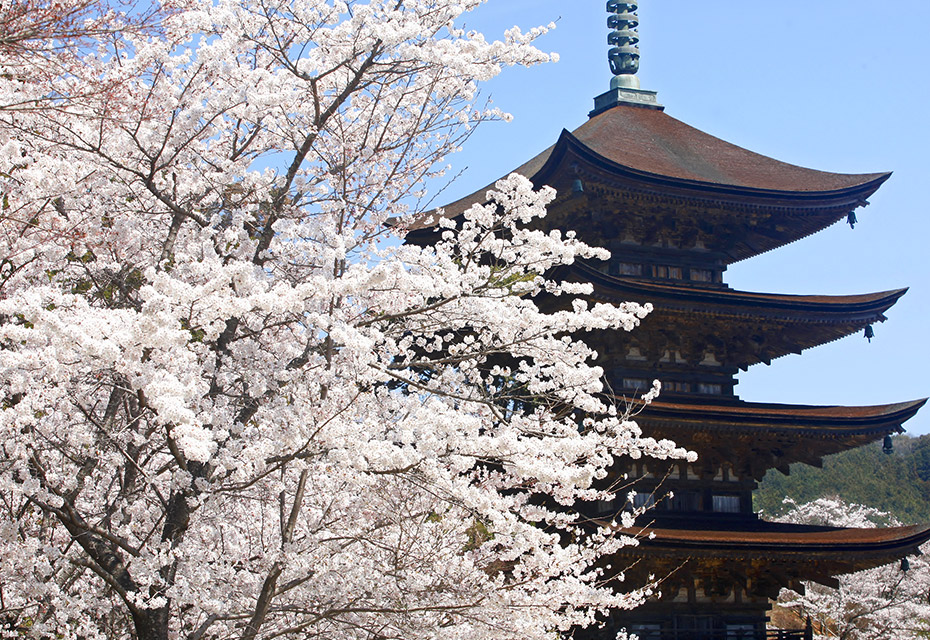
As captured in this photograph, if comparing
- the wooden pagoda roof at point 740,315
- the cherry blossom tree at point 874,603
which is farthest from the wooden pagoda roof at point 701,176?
the cherry blossom tree at point 874,603

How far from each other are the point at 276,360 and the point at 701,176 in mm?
10821

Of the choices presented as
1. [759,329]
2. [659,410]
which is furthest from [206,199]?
[759,329]

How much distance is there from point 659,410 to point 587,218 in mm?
3768

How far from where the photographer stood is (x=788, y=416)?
14.8 m

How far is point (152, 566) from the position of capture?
6312 millimetres

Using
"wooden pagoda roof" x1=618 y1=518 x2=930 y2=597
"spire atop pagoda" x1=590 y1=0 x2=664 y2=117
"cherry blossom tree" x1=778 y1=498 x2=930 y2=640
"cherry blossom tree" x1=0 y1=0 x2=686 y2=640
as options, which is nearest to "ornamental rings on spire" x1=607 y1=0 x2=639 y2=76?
"spire atop pagoda" x1=590 y1=0 x2=664 y2=117

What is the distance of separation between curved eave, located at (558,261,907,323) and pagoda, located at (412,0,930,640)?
27 millimetres

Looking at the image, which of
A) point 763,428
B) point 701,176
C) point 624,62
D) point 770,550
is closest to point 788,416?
point 763,428

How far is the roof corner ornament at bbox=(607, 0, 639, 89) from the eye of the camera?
20531 millimetres

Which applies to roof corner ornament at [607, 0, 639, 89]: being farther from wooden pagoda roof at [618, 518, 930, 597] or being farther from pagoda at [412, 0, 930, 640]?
wooden pagoda roof at [618, 518, 930, 597]

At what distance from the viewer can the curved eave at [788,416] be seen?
14000mm

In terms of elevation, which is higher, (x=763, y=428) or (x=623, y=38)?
(x=623, y=38)

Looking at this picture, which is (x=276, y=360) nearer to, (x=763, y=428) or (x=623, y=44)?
(x=763, y=428)

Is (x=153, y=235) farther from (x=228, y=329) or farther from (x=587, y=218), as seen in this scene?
(x=587, y=218)
